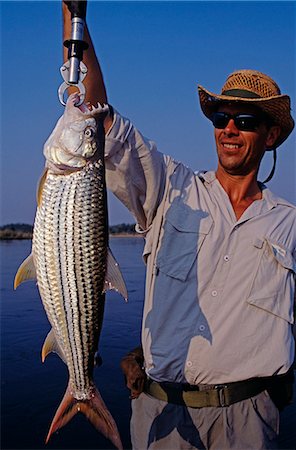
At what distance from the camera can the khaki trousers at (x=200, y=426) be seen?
3.61 m

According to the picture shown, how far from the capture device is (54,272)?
285cm

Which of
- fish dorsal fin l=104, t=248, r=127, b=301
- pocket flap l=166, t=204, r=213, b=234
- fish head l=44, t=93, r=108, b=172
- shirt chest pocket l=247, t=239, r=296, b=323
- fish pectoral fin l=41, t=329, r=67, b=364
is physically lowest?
fish pectoral fin l=41, t=329, r=67, b=364

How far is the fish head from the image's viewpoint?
284 cm

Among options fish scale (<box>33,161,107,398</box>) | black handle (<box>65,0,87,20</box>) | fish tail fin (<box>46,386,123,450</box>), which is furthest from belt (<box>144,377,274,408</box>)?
black handle (<box>65,0,87,20</box>)

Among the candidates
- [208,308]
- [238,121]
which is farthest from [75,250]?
[238,121]

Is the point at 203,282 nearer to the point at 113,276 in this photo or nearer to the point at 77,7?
the point at 113,276

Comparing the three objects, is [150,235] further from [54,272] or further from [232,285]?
[54,272]

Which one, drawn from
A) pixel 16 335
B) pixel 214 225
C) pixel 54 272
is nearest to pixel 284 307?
pixel 214 225

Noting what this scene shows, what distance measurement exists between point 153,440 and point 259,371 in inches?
33.0

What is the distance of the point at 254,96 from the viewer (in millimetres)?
4027

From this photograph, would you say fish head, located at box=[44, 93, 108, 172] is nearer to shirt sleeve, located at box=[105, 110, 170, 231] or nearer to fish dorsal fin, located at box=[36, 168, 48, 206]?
fish dorsal fin, located at box=[36, 168, 48, 206]

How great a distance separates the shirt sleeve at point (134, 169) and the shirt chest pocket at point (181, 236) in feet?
0.50

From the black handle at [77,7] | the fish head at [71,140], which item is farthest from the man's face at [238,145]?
the black handle at [77,7]

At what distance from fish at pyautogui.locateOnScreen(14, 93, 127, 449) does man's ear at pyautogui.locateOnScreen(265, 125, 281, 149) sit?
5.81ft
